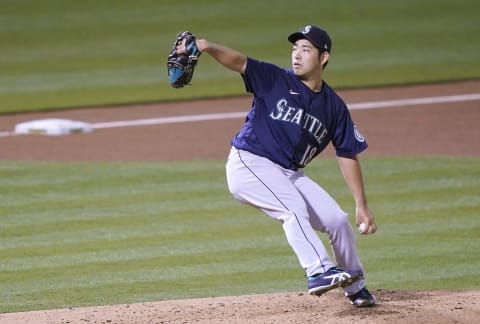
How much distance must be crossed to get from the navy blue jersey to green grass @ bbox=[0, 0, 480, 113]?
899 centimetres

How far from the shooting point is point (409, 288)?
26.0ft

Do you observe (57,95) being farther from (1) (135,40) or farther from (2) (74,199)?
(2) (74,199)

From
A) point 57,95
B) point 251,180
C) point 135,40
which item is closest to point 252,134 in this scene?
point 251,180

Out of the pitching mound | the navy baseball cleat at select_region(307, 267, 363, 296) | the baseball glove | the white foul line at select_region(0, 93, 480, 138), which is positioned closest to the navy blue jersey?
the baseball glove

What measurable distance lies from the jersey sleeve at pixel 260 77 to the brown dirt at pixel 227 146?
4.72ft

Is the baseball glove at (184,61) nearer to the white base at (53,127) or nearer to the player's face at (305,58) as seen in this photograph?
the player's face at (305,58)

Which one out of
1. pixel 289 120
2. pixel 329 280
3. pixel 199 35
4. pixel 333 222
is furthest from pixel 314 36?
pixel 199 35

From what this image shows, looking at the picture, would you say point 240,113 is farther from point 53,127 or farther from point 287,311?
point 287,311

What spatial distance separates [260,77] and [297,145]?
1.60 feet

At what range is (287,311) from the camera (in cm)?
669

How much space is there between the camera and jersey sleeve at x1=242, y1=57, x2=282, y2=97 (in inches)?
254

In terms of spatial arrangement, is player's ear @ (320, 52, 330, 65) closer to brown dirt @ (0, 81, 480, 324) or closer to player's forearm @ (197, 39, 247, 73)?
player's forearm @ (197, 39, 247, 73)

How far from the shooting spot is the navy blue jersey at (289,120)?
6469 millimetres

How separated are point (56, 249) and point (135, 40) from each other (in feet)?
33.6
